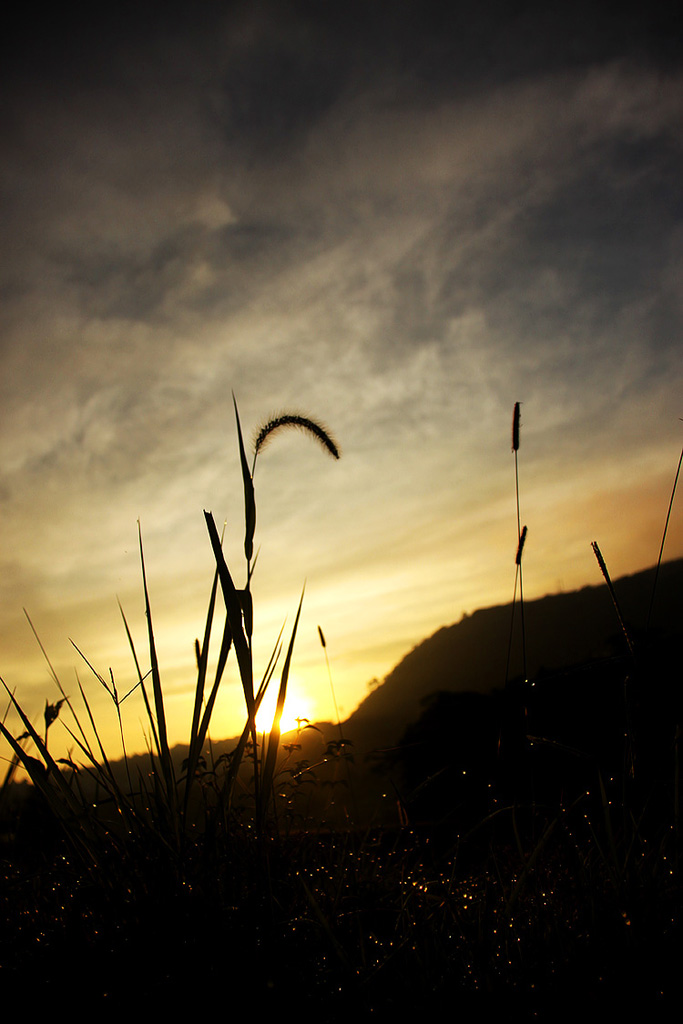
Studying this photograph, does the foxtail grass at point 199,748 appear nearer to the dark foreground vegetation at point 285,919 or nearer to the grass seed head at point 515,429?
the dark foreground vegetation at point 285,919

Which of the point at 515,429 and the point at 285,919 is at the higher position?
the point at 515,429

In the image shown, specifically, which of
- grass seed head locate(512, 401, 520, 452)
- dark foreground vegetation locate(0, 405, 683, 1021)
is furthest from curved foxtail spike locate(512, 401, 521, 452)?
dark foreground vegetation locate(0, 405, 683, 1021)

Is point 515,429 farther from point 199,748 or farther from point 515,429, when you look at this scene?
point 199,748

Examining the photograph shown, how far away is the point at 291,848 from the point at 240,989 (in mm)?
975

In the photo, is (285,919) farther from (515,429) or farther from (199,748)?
(515,429)

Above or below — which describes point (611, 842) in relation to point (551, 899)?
above

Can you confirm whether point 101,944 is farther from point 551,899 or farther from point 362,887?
point 551,899

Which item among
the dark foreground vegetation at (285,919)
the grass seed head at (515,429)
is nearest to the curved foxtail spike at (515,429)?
the grass seed head at (515,429)

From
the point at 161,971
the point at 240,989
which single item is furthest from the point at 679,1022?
the point at 161,971

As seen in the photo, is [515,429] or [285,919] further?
[515,429]

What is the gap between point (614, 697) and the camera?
13.9ft

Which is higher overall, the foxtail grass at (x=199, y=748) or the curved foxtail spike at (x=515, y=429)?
the curved foxtail spike at (x=515, y=429)

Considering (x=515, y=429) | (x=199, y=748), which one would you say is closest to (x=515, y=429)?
(x=515, y=429)

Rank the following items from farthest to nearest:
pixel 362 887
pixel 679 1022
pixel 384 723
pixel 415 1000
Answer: pixel 384 723
pixel 362 887
pixel 415 1000
pixel 679 1022
